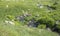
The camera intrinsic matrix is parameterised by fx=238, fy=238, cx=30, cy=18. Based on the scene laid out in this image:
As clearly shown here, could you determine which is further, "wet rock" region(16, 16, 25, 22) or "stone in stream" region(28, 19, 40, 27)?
"wet rock" region(16, 16, 25, 22)

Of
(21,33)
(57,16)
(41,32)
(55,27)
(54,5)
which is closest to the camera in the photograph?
(21,33)

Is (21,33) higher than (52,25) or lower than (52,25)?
higher

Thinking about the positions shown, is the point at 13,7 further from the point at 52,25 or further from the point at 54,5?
the point at 52,25

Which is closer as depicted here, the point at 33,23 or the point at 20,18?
the point at 33,23

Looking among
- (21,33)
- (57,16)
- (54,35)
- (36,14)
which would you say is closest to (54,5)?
(36,14)

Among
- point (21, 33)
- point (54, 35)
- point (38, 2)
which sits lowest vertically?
point (38, 2)

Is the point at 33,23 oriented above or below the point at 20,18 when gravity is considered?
above

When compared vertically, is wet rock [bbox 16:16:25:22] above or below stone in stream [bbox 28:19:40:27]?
below

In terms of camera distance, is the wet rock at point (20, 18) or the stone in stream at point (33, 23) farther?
the wet rock at point (20, 18)

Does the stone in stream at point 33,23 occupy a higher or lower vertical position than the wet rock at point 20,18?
higher

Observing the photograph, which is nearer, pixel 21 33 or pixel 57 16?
pixel 21 33

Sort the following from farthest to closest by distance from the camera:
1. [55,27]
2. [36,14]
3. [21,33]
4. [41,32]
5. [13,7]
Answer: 1. [13,7]
2. [36,14]
3. [55,27]
4. [41,32]
5. [21,33]
